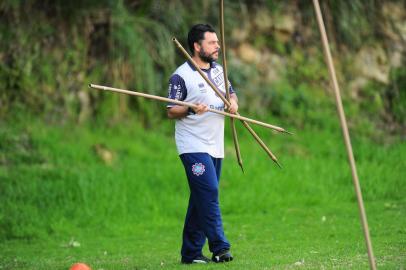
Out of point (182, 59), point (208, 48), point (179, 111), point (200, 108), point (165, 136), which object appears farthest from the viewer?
point (182, 59)

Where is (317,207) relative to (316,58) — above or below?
below

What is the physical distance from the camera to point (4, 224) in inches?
410

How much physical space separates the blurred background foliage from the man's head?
621cm

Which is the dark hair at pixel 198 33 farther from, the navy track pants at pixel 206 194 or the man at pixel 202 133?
the navy track pants at pixel 206 194

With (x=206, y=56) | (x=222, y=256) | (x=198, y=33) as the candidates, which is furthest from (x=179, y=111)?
(x=222, y=256)

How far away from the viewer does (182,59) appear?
14.2 meters

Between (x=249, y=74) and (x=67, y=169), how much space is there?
4.22m

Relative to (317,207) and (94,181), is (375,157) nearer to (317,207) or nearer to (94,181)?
(317,207)

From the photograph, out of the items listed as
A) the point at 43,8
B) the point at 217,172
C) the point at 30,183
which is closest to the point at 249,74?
the point at 43,8

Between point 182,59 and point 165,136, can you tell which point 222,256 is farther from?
point 182,59

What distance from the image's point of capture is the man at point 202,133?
695 cm

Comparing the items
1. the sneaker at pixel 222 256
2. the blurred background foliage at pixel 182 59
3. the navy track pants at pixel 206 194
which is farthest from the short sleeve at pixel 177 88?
the blurred background foliage at pixel 182 59

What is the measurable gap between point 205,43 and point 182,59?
716cm

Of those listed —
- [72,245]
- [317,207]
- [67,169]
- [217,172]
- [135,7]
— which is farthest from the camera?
[135,7]
